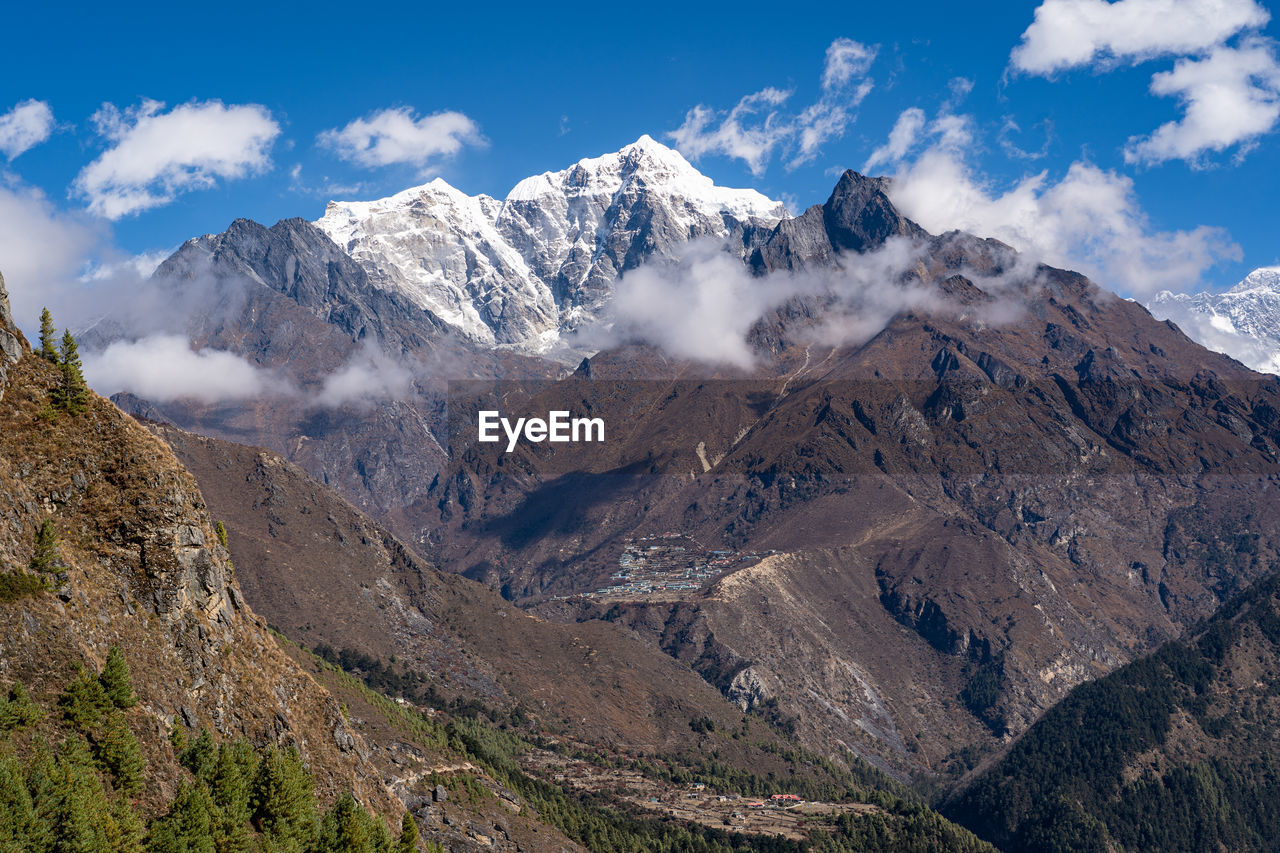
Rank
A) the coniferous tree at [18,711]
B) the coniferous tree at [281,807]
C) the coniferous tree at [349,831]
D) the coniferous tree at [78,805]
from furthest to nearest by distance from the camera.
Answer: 1. the coniferous tree at [349,831]
2. the coniferous tree at [281,807]
3. the coniferous tree at [18,711]
4. the coniferous tree at [78,805]

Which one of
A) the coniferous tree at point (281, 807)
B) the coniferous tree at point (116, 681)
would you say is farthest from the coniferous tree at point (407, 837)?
the coniferous tree at point (116, 681)

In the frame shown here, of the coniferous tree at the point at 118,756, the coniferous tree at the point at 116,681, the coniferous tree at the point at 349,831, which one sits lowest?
the coniferous tree at the point at 349,831

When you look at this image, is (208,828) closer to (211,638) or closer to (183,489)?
(211,638)

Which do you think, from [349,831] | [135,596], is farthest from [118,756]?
[349,831]

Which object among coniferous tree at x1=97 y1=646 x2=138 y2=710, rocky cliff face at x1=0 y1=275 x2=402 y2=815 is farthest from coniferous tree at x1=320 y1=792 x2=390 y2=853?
coniferous tree at x1=97 y1=646 x2=138 y2=710

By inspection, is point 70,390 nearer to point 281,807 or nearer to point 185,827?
point 185,827

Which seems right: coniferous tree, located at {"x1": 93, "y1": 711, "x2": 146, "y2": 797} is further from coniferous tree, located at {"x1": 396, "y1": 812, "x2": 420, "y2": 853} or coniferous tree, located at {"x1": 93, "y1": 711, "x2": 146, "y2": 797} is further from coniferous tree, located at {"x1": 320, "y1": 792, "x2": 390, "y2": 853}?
coniferous tree, located at {"x1": 396, "y1": 812, "x2": 420, "y2": 853}

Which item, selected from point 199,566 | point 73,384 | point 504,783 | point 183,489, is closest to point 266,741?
point 199,566

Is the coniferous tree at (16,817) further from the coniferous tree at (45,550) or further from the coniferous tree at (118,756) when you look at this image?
the coniferous tree at (45,550)
